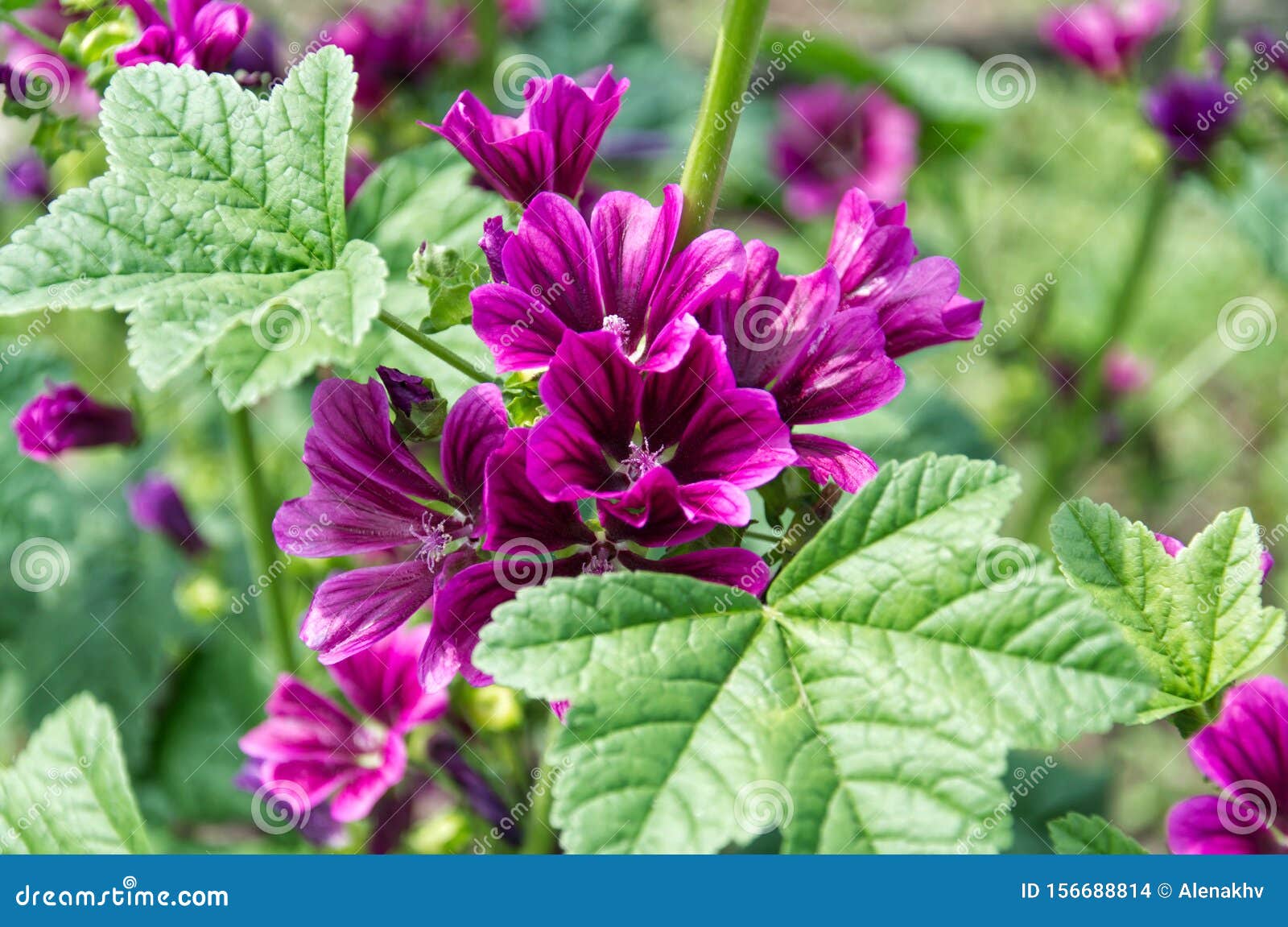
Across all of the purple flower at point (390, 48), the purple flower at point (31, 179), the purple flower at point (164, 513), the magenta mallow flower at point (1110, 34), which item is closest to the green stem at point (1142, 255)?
the magenta mallow flower at point (1110, 34)

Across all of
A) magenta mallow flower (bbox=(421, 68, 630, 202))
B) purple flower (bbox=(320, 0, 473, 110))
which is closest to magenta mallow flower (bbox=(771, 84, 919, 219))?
purple flower (bbox=(320, 0, 473, 110))

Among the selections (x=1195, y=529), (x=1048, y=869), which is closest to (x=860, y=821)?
(x=1048, y=869)

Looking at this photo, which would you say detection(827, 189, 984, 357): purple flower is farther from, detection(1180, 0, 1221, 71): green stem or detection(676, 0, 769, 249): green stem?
detection(1180, 0, 1221, 71): green stem

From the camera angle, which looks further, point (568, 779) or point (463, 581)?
point (463, 581)

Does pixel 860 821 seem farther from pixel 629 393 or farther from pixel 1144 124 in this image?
pixel 1144 124

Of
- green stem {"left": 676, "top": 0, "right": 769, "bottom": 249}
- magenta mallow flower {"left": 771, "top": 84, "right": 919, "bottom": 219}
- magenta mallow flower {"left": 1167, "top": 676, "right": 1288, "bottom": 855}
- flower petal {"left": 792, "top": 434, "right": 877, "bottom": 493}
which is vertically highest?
magenta mallow flower {"left": 771, "top": 84, "right": 919, "bottom": 219}

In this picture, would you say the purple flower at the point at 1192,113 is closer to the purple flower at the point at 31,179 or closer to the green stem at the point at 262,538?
the green stem at the point at 262,538
